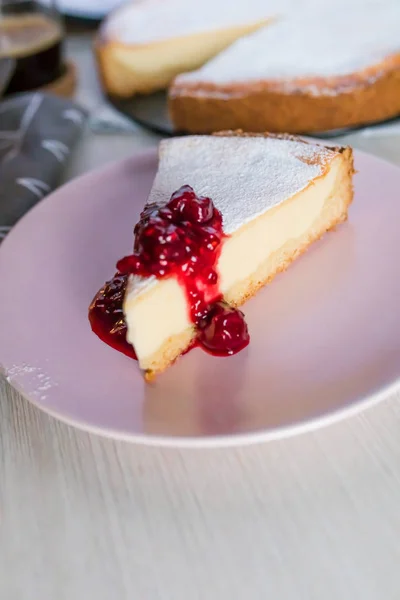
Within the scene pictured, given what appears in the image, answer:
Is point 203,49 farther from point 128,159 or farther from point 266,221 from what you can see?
point 266,221

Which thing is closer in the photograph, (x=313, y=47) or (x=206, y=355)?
(x=206, y=355)

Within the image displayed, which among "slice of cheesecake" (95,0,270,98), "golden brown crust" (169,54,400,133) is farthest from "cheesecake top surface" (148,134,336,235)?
"slice of cheesecake" (95,0,270,98)

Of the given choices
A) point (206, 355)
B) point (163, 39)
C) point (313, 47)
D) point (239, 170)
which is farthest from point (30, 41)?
point (206, 355)

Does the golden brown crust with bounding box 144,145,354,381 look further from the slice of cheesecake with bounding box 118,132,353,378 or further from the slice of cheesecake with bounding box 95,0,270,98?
the slice of cheesecake with bounding box 95,0,270,98

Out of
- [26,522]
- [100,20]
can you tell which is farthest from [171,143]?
[100,20]

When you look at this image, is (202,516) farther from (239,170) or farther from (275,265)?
(239,170)

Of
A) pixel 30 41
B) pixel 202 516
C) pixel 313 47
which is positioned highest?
pixel 313 47

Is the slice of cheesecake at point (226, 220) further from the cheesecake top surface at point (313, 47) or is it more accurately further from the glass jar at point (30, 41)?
the glass jar at point (30, 41)
